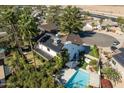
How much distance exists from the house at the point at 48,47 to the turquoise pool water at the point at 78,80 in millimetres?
5479

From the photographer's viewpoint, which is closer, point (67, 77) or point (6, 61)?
point (67, 77)

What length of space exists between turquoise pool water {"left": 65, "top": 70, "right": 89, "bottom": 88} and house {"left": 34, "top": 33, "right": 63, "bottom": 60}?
18.0 feet

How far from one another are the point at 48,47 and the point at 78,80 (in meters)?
8.86

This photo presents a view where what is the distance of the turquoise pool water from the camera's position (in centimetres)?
3353

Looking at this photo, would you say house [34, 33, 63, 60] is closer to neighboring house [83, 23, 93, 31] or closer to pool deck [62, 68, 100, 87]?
pool deck [62, 68, 100, 87]

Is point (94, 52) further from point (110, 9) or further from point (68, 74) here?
point (110, 9)

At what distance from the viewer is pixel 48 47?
133 ft

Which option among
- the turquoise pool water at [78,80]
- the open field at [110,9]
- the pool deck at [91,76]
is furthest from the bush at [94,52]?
the open field at [110,9]

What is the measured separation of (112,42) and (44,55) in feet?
54.0

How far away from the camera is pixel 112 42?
5000 cm

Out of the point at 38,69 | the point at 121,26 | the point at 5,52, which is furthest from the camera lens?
the point at 121,26

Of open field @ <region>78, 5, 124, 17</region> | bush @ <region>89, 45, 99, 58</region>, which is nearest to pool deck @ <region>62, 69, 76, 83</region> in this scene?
bush @ <region>89, 45, 99, 58</region>
